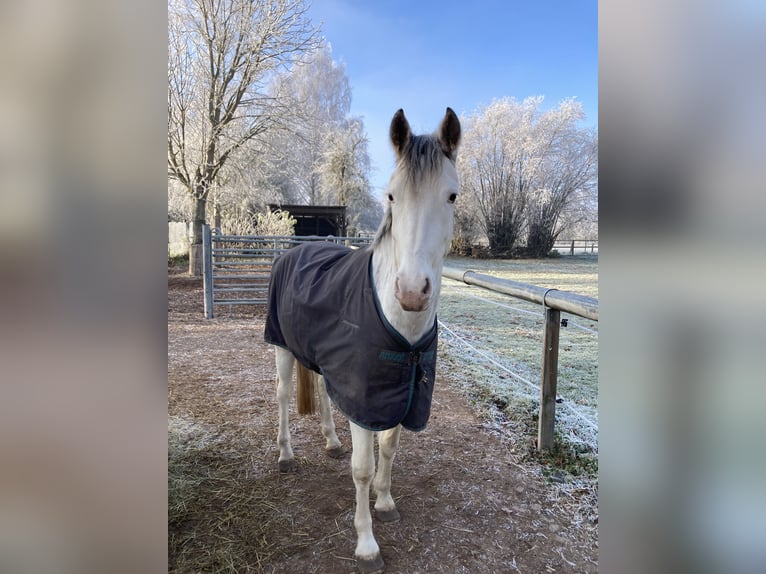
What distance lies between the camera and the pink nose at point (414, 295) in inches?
48.4

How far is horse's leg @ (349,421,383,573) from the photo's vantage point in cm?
165

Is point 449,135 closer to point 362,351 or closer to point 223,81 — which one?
point 362,351

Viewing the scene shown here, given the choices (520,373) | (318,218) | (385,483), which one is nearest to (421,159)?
(385,483)

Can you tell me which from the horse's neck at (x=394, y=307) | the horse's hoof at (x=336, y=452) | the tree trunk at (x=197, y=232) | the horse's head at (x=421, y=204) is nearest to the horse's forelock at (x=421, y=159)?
the horse's head at (x=421, y=204)

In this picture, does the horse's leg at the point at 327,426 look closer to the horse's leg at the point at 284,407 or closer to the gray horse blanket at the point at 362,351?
the horse's leg at the point at 284,407

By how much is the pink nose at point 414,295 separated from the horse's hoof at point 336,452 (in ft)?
→ 5.50

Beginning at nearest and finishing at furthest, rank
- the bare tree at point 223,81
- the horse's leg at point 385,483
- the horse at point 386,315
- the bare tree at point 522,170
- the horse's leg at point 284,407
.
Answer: the horse at point 386,315, the horse's leg at point 385,483, the horse's leg at point 284,407, the bare tree at point 223,81, the bare tree at point 522,170

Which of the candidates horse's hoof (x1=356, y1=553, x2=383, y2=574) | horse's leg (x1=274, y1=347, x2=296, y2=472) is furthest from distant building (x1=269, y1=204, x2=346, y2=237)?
horse's hoof (x1=356, y1=553, x2=383, y2=574)

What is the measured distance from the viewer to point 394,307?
154cm
